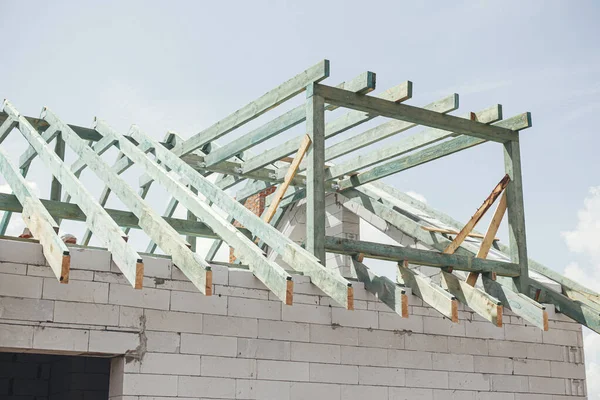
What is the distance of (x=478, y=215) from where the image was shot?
1036 centimetres

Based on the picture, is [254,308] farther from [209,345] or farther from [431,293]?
[431,293]

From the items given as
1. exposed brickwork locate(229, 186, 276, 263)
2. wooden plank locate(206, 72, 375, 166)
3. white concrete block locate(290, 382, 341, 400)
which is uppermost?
exposed brickwork locate(229, 186, 276, 263)

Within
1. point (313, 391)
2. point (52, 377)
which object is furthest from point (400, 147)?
point (52, 377)

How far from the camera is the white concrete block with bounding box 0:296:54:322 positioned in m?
7.09

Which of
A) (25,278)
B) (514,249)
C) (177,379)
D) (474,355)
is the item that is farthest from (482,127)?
(25,278)

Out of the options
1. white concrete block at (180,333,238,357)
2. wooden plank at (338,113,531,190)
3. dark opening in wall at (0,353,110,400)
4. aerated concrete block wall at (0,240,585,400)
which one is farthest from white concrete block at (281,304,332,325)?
dark opening in wall at (0,353,110,400)

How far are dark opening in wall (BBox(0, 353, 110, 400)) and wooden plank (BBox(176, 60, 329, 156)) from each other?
3.46 m

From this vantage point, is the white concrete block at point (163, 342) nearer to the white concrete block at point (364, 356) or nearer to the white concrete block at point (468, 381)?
the white concrete block at point (364, 356)

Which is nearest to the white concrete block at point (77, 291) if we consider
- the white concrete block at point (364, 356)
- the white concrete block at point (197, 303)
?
the white concrete block at point (197, 303)

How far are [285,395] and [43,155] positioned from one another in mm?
3786

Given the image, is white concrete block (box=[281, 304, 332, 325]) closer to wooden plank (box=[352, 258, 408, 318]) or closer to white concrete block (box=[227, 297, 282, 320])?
white concrete block (box=[227, 297, 282, 320])

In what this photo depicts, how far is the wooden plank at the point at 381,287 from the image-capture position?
820 centimetres

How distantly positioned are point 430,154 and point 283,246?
12.7ft

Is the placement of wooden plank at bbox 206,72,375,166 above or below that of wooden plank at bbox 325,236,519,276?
above
